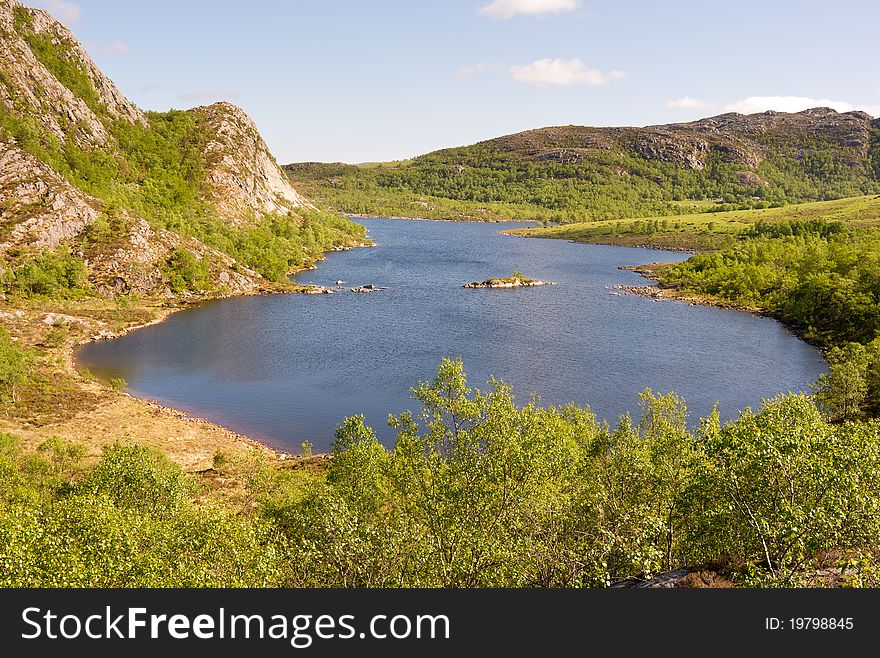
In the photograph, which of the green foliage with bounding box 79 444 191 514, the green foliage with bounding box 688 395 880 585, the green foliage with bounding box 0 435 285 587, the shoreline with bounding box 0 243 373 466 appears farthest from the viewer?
the shoreline with bounding box 0 243 373 466

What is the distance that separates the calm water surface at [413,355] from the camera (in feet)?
267

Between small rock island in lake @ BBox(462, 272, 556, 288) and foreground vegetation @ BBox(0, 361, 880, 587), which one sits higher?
small rock island in lake @ BBox(462, 272, 556, 288)

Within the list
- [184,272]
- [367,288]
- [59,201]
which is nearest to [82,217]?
[59,201]

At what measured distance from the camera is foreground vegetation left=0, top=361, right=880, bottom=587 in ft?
68.9

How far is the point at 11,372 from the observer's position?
233 ft

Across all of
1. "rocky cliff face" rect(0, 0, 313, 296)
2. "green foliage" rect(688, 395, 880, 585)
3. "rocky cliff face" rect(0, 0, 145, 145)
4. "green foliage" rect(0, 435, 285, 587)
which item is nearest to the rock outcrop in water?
"rocky cliff face" rect(0, 0, 313, 296)

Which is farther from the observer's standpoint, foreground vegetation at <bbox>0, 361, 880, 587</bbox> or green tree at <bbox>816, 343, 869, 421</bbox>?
green tree at <bbox>816, 343, 869, 421</bbox>

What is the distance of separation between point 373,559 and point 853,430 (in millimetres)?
23401

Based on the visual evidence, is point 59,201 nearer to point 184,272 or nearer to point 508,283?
point 184,272

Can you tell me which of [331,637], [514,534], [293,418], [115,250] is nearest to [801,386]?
[293,418]

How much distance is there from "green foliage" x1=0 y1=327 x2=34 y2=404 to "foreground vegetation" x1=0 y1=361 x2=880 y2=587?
119ft

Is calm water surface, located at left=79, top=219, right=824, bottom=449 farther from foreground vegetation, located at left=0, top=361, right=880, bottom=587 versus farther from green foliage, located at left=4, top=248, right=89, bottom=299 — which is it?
foreground vegetation, located at left=0, top=361, right=880, bottom=587

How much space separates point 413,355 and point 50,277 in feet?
260

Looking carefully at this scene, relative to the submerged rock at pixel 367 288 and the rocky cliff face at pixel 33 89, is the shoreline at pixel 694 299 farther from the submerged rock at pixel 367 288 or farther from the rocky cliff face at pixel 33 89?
the rocky cliff face at pixel 33 89
